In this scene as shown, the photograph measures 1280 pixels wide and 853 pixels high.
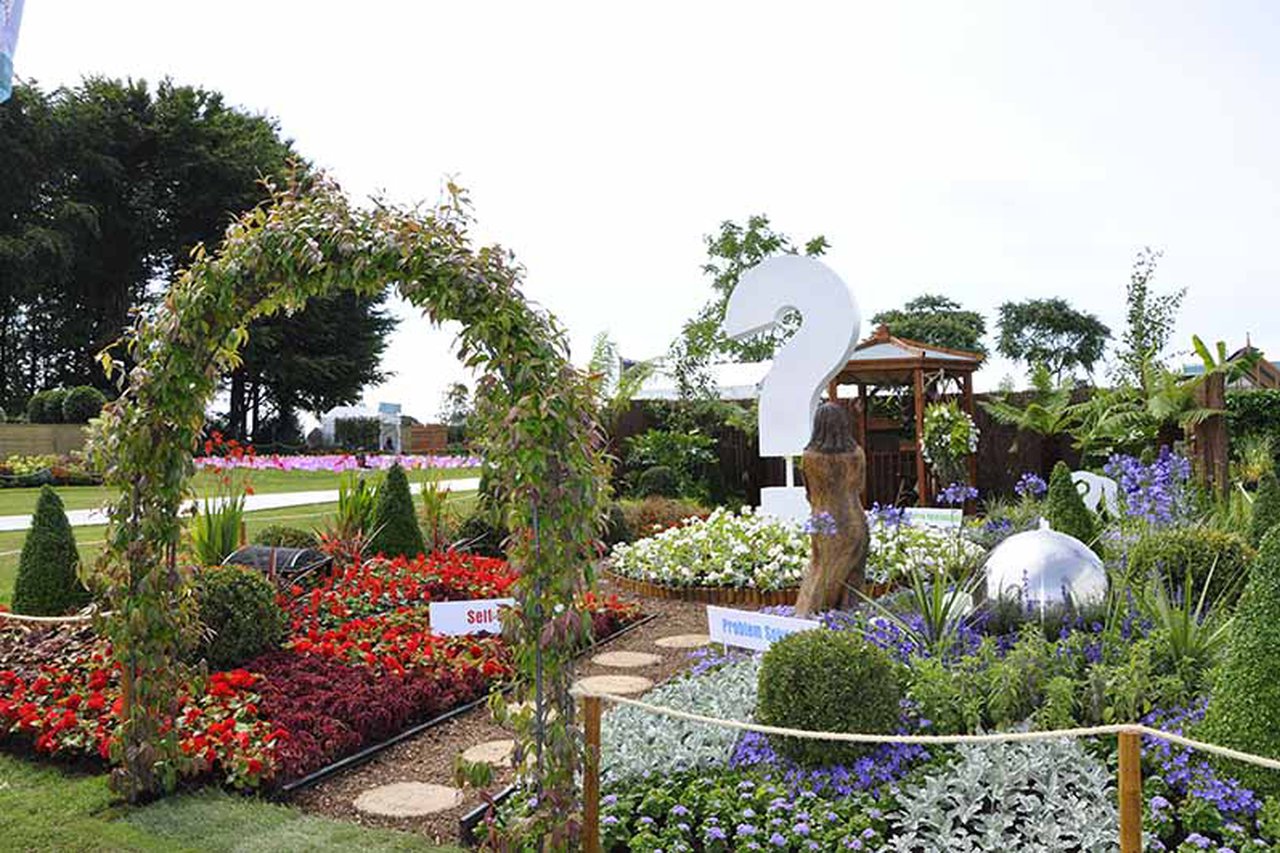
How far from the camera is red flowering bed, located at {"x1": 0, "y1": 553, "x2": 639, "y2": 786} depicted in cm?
494

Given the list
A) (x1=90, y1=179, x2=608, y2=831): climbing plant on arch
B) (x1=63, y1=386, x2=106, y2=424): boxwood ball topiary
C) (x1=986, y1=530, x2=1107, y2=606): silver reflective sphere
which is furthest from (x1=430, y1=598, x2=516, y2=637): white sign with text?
(x1=63, y1=386, x2=106, y2=424): boxwood ball topiary

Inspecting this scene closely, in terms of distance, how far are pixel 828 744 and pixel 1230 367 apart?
13262 mm

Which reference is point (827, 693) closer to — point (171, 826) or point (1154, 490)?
point (171, 826)

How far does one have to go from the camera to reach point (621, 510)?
1239 centimetres

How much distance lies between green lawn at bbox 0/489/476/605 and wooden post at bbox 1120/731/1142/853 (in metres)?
8.39

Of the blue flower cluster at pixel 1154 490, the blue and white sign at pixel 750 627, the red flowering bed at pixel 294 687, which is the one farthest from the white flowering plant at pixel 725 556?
the blue and white sign at pixel 750 627

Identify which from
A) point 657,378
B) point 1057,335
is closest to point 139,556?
point 657,378

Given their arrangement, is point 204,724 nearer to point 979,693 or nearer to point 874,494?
point 979,693

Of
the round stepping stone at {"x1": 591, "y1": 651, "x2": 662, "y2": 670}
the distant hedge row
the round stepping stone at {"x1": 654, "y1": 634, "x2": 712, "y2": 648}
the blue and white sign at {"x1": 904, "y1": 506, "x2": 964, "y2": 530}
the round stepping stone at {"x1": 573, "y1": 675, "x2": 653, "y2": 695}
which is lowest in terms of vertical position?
the round stepping stone at {"x1": 573, "y1": 675, "x2": 653, "y2": 695}

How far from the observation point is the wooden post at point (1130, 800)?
2926 millimetres

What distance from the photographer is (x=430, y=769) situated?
5039 mm

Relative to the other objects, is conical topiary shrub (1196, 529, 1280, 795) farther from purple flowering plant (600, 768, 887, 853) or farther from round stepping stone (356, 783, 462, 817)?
round stepping stone (356, 783, 462, 817)

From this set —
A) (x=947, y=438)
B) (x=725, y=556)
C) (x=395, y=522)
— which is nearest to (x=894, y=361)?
(x=947, y=438)

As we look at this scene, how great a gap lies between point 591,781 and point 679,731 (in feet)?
3.37
